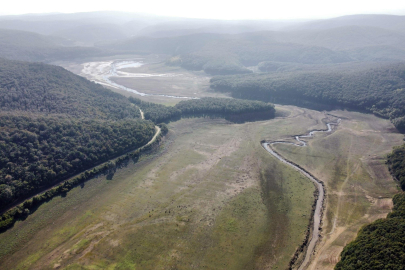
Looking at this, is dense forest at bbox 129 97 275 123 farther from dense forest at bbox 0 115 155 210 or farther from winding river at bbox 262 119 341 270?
winding river at bbox 262 119 341 270

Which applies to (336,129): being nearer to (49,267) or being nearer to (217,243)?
(217,243)

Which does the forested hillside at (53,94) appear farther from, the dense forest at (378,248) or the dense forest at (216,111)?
the dense forest at (378,248)

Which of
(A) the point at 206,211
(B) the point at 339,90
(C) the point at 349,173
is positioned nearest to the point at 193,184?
(A) the point at 206,211

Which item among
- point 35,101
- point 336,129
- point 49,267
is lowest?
point 49,267

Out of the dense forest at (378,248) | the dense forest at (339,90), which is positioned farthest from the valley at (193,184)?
the dense forest at (339,90)

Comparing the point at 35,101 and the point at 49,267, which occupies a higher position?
the point at 35,101

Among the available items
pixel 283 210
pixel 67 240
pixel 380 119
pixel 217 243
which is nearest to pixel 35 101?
pixel 67 240

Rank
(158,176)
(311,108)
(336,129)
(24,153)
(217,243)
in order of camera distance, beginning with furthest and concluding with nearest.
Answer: (311,108)
(336,129)
(158,176)
(24,153)
(217,243)
